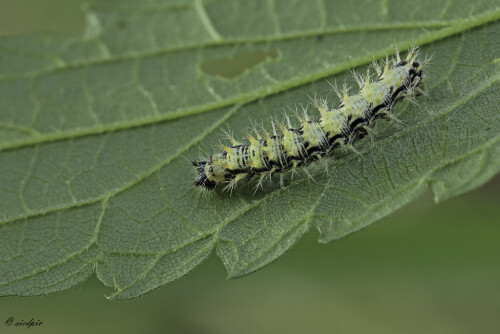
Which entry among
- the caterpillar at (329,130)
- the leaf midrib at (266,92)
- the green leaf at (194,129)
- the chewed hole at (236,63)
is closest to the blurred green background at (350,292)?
the green leaf at (194,129)

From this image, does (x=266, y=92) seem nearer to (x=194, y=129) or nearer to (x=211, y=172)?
(x=194, y=129)

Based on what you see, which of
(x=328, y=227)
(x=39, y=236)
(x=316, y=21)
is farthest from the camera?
(x=316, y=21)

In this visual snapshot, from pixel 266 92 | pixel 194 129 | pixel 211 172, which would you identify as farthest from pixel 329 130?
pixel 194 129

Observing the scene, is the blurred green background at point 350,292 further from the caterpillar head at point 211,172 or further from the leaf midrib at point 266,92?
the leaf midrib at point 266,92

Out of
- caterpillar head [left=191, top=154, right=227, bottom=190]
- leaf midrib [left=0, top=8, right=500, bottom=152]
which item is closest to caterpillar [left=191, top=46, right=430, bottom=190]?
caterpillar head [left=191, top=154, right=227, bottom=190]

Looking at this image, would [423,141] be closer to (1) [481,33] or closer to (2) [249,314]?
(1) [481,33]

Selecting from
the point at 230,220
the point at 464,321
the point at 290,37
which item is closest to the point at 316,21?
the point at 290,37

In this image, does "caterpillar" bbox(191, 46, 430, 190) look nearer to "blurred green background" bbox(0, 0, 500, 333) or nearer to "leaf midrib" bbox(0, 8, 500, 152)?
"leaf midrib" bbox(0, 8, 500, 152)
